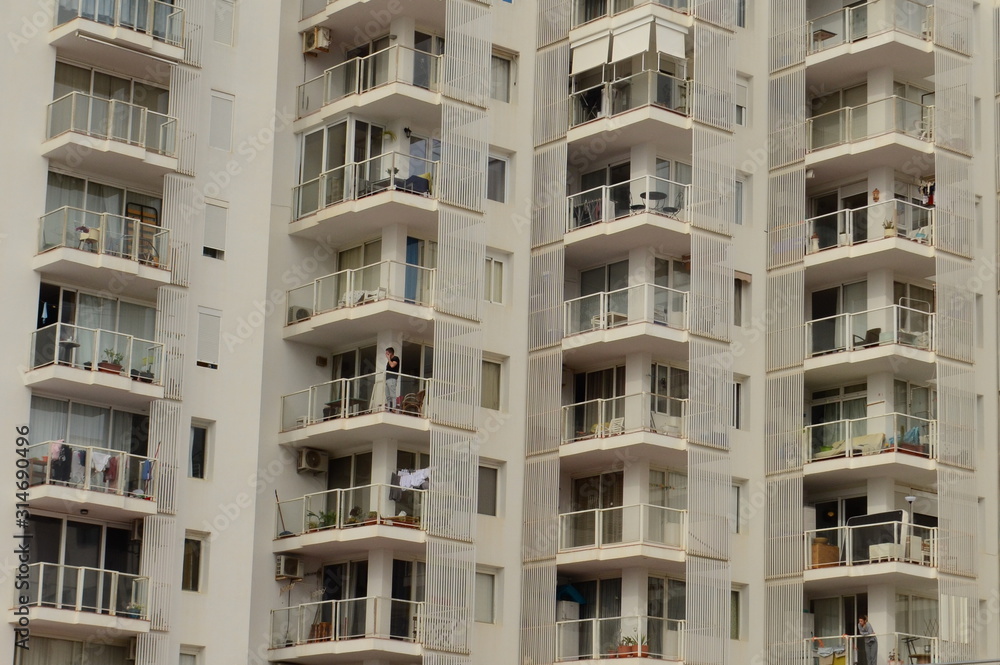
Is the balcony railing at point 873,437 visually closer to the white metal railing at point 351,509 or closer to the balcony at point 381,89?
the white metal railing at point 351,509

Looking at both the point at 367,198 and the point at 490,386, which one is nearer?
the point at 367,198

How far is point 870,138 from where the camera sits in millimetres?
59594

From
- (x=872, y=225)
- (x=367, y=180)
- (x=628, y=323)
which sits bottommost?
(x=628, y=323)

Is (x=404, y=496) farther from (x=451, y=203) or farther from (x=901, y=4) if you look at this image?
(x=901, y=4)

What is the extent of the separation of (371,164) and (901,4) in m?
16.4

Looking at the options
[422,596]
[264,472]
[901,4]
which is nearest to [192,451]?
[264,472]

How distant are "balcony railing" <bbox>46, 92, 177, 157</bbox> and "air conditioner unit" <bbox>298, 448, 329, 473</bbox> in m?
8.42

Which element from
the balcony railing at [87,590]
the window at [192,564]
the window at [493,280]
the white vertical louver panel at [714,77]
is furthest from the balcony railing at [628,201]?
the balcony railing at [87,590]

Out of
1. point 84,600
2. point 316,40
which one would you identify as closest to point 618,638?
point 84,600

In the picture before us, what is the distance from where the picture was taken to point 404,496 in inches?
2114

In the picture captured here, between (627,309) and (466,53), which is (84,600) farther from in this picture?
(466,53)

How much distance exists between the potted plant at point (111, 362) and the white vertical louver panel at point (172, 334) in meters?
1.06

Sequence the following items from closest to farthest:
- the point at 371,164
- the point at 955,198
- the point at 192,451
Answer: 1. the point at 192,451
2. the point at 371,164
3. the point at 955,198

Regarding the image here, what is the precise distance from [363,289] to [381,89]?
5284 millimetres
